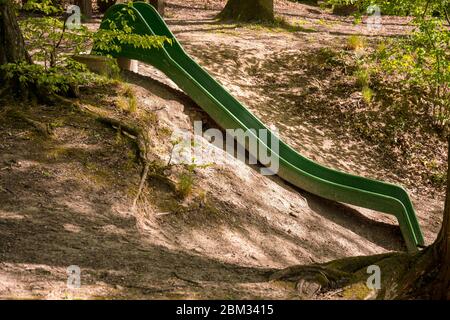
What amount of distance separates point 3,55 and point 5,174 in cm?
186

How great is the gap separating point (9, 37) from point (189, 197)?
295cm

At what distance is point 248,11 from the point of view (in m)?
15.5

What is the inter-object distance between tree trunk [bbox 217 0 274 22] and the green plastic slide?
5879 mm

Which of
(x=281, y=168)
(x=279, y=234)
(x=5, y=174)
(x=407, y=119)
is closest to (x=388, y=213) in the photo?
(x=281, y=168)

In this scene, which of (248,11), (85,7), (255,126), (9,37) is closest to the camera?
(9,37)

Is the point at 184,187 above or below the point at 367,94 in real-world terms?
below

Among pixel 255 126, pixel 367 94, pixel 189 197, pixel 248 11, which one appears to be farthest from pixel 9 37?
pixel 248 11

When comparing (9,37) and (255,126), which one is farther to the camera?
(255,126)

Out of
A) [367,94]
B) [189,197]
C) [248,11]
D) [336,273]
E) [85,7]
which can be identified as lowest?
[189,197]

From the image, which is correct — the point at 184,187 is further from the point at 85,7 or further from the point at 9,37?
the point at 85,7

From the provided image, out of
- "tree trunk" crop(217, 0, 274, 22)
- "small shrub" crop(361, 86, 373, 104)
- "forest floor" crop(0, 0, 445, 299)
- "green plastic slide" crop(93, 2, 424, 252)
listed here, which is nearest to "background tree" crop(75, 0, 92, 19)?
"forest floor" crop(0, 0, 445, 299)

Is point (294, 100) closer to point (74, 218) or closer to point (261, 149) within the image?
point (261, 149)

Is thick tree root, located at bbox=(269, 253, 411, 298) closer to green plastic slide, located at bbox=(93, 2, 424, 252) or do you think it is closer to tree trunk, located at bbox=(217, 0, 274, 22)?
green plastic slide, located at bbox=(93, 2, 424, 252)

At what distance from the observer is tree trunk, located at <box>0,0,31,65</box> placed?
7.66 metres
